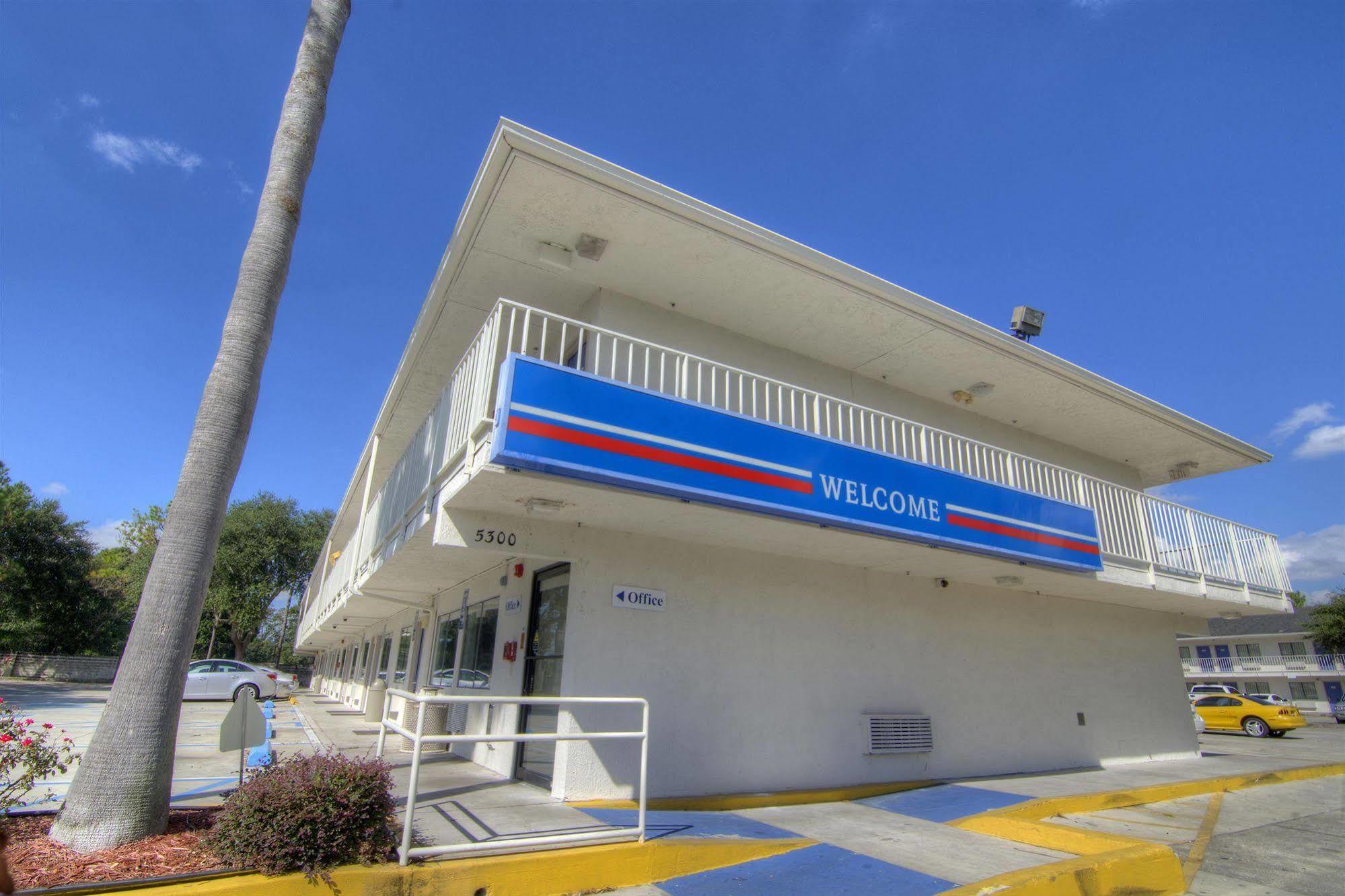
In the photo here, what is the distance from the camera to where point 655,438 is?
248 inches

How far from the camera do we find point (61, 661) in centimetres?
3306

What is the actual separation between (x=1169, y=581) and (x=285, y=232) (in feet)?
45.4

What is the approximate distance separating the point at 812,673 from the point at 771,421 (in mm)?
3342

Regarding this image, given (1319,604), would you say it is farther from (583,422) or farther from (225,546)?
(225,546)

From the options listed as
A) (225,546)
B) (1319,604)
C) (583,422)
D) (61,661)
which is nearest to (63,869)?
(583,422)

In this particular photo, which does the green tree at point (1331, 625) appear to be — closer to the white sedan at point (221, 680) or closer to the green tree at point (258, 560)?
the white sedan at point (221, 680)

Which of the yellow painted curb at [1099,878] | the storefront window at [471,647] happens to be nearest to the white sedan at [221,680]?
the storefront window at [471,647]

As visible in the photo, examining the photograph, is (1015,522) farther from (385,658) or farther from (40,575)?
(40,575)

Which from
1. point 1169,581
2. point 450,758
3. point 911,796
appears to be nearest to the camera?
point 911,796

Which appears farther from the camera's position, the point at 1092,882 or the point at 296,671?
the point at 296,671

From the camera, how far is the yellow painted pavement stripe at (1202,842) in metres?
5.57

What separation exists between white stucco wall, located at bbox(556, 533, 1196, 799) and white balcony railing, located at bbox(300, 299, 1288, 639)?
1.84 metres

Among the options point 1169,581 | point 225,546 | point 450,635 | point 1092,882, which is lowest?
point 1092,882

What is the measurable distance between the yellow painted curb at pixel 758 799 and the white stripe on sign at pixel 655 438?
3.58 meters
